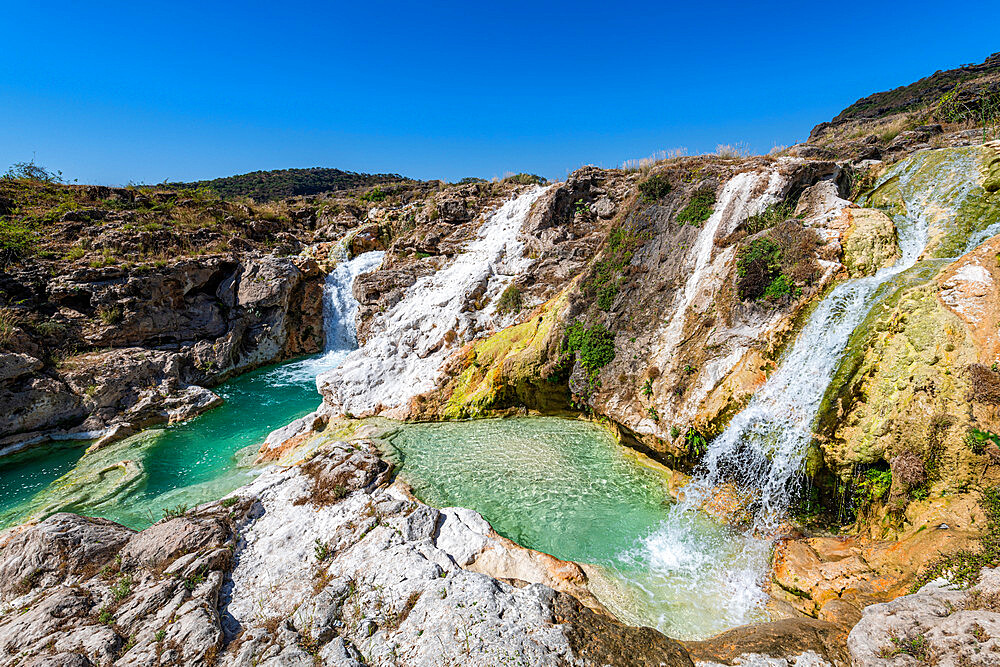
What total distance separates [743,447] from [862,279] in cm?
468

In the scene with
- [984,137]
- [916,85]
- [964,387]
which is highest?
[916,85]

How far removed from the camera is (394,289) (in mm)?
19344

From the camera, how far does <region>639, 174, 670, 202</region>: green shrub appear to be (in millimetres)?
13797

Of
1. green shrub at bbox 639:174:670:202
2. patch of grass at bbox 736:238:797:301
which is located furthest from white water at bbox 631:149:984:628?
green shrub at bbox 639:174:670:202

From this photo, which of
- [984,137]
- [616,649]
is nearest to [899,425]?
[616,649]

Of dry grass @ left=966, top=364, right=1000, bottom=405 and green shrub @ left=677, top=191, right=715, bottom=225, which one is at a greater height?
green shrub @ left=677, top=191, right=715, bottom=225

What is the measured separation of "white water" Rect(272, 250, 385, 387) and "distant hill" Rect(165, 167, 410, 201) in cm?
5104

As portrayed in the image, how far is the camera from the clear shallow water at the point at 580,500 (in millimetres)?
6157

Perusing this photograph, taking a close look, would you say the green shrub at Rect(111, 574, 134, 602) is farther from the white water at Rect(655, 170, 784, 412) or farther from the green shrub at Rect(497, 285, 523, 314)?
the green shrub at Rect(497, 285, 523, 314)

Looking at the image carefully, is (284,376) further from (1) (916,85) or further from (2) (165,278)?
(1) (916,85)

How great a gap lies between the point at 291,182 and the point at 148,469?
77.7m

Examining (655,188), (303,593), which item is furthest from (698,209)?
(303,593)

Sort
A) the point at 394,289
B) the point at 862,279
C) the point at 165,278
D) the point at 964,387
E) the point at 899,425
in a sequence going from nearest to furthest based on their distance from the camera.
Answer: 1. the point at 964,387
2. the point at 899,425
3. the point at 862,279
4. the point at 165,278
5. the point at 394,289

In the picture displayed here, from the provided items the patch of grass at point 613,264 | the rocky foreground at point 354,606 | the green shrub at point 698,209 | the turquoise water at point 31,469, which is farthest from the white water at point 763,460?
the turquoise water at point 31,469
